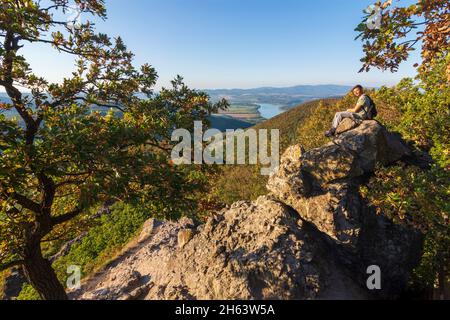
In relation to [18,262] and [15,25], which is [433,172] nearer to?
[15,25]

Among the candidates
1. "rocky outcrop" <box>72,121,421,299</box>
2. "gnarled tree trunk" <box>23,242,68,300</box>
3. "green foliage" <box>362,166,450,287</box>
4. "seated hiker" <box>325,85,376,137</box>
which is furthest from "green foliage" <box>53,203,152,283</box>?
"green foliage" <box>362,166,450,287</box>

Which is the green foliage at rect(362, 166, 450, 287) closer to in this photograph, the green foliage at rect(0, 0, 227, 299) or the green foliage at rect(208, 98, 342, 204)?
the green foliage at rect(0, 0, 227, 299)

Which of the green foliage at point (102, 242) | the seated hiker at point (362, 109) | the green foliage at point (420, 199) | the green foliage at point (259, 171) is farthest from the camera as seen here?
the green foliage at point (259, 171)

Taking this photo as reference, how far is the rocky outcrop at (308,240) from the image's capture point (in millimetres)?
9969

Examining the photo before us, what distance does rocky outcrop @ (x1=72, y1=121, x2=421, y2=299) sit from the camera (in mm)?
9969

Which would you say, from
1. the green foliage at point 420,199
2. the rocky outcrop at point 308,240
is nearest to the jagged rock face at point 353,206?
the rocky outcrop at point 308,240

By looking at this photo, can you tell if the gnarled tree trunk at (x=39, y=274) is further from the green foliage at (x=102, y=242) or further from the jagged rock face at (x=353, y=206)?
the green foliage at (x=102, y=242)

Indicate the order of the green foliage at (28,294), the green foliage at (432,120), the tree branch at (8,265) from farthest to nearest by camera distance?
the green foliage at (28,294), the green foliage at (432,120), the tree branch at (8,265)

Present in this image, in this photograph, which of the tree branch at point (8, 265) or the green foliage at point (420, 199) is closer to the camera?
→ the tree branch at point (8, 265)

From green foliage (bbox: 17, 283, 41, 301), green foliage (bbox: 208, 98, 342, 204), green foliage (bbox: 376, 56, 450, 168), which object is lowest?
green foliage (bbox: 17, 283, 41, 301)

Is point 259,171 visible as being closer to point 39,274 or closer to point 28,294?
point 28,294

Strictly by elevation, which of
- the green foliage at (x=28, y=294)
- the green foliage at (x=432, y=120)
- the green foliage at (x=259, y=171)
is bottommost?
the green foliage at (x=28, y=294)

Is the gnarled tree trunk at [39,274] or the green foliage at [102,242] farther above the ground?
the gnarled tree trunk at [39,274]
